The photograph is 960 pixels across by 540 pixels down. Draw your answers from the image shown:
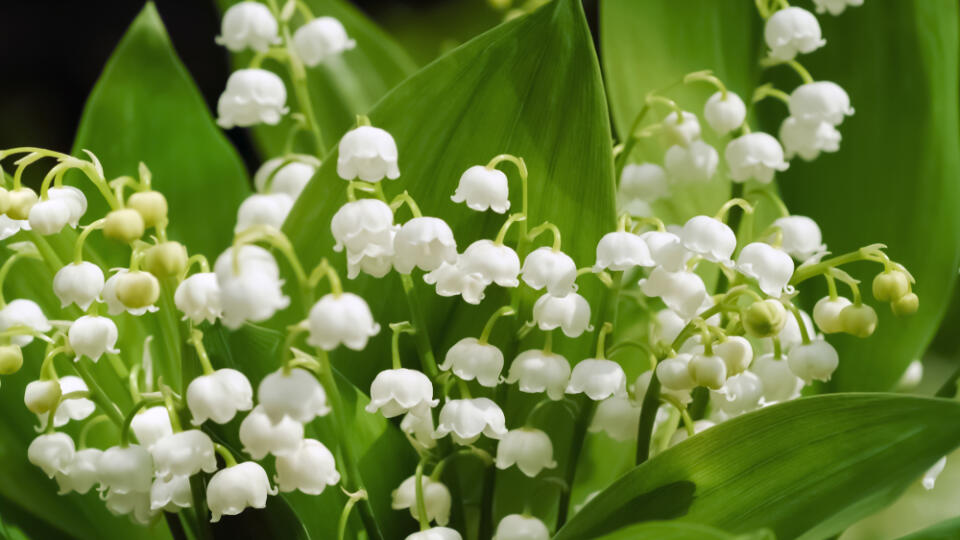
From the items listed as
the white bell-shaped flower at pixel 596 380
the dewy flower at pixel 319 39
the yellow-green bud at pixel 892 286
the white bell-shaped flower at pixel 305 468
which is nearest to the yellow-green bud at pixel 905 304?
the yellow-green bud at pixel 892 286

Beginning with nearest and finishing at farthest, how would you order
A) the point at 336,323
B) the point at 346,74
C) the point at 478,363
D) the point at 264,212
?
the point at 336,323 < the point at 478,363 < the point at 264,212 < the point at 346,74

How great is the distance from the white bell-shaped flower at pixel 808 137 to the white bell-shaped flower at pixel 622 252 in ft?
0.48

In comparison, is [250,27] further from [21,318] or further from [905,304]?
[905,304]

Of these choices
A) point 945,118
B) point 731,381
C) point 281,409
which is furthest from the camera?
point 945,118

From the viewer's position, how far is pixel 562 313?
0.38 metres

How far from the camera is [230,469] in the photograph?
13.6 inches

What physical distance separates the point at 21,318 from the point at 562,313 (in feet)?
0.76

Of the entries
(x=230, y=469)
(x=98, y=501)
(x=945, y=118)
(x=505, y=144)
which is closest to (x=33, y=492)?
(x=98, y=501)

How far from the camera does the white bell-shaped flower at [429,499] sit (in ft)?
1.30

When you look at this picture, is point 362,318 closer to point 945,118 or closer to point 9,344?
point 9,344

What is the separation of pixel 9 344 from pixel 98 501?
0.38 ft

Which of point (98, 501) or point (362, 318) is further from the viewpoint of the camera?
point (98, 501)

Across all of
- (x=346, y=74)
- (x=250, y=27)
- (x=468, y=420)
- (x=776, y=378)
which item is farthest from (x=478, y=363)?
(x=346, y=74)

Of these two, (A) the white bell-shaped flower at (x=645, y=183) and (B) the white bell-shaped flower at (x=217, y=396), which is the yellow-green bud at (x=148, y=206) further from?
(A) the white bell-shaped flower at (x=645, y=183)
